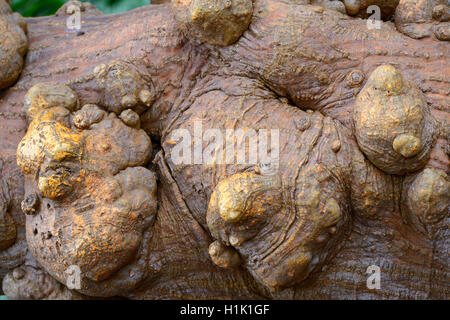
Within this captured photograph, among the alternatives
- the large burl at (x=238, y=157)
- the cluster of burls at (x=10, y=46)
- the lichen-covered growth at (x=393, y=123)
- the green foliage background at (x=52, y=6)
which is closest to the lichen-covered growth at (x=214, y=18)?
the large burl at (x=238, y=157)

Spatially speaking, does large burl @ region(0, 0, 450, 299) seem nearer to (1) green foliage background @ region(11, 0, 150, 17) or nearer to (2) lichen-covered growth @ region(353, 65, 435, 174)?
(2) lichen-covered growth @ region(353, 65, 435, 174)

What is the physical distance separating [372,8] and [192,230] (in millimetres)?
1127

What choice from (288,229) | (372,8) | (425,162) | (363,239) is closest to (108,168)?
(288,229)

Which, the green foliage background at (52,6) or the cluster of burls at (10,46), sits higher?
the cluster of burls at (10,46)

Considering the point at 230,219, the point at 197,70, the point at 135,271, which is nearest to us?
the point at 230,219

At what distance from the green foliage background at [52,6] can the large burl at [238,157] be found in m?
1.11

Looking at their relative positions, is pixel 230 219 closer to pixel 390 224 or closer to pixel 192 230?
pixel 192 230

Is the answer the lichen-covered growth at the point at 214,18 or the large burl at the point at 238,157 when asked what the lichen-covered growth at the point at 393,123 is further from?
the lichen-covered growth at the point at 214,18

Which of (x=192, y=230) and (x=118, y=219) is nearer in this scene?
(x=118, y=219)

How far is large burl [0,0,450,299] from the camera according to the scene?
1703 mm

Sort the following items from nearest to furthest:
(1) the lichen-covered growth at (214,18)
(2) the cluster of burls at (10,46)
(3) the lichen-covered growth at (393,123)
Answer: (3) the lichen-covered growth at (393,123), (1) the lichen-covered growth at (214,18), (2) the cluster of burls at (10,46)

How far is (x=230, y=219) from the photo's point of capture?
5.35ft

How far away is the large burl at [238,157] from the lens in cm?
170

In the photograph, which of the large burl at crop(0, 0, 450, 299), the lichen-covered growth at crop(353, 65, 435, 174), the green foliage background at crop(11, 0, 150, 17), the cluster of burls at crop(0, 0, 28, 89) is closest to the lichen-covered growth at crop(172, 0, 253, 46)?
the large burl at crop(0, 0, 450, 299)
